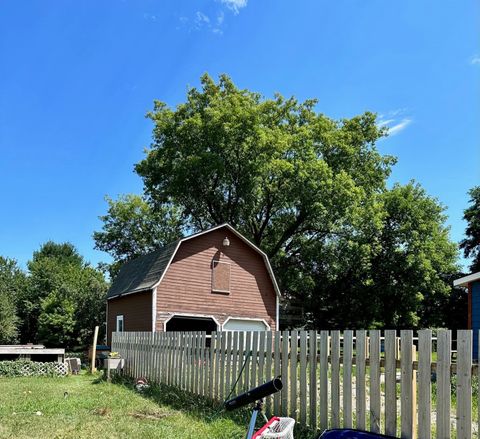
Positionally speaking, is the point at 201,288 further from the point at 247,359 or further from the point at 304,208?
the point at 247,359

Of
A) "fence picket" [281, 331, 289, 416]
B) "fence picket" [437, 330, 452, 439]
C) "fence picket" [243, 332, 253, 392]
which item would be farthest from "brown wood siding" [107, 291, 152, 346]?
"fence picket" [437, 330, 452, 439]

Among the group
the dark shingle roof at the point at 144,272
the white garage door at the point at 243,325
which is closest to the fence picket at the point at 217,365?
the dark shingle roof at the point at 144,272

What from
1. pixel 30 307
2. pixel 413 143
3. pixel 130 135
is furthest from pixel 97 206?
pixel 413 143

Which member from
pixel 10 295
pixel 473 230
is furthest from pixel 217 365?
pixel 473 230

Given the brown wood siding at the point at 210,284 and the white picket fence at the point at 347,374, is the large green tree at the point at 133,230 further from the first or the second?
the white picket fence at the point at 347,374

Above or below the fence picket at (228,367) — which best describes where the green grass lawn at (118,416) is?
below

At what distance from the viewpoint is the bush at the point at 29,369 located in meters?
14.4

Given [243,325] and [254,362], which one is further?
[243,325]

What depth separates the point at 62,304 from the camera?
101 ft

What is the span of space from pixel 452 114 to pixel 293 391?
1582 centimetres

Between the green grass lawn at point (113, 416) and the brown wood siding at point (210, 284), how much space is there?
9448mm

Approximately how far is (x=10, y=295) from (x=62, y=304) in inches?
178

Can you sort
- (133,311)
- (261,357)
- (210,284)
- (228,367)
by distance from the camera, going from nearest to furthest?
(261,357), (228,367), (210,284), (133,311)

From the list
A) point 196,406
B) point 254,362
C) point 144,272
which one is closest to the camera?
point 254,362
